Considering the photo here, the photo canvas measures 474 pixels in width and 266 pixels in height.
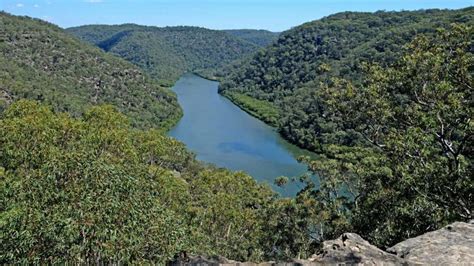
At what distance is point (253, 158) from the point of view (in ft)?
222

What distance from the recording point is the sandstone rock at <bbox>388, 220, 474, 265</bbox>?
264 inches

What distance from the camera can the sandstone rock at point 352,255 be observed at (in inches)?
261

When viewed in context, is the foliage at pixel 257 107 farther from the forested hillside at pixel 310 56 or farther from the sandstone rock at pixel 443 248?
the sandstone rock at pixel 443 248

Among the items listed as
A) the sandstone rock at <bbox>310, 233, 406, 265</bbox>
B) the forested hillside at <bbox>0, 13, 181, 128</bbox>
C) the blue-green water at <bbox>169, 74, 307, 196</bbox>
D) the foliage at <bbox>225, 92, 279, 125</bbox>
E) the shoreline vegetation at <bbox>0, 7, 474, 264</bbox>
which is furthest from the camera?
the foliage at <bbox>225, 92, 279, 125</bbox>

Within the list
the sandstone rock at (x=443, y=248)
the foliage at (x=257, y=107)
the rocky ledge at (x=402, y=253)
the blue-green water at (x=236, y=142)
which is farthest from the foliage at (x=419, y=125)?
the foliage at (x=257, y=107)

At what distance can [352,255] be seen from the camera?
6.76 metres

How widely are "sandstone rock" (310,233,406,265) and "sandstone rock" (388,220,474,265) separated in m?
0.37

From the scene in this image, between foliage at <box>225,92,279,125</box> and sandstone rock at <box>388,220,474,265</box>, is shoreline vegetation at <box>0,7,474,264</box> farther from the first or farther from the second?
foliage at <box>225,92,279,125</box>

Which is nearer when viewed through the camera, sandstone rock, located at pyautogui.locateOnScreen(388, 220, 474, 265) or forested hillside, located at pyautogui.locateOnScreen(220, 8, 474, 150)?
sandstone rock, located at pyautogui.locateOnScreen(388, 220, 474, 265)

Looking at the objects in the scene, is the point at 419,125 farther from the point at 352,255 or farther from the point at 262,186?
the point at 262,186

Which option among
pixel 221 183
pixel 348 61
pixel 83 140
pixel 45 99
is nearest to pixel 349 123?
pixel 83 140

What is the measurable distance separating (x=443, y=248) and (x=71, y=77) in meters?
95.1

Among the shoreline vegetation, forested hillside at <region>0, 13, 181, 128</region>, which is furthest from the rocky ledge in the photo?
forested hillside at <region>0, 13, 181, 128</region>

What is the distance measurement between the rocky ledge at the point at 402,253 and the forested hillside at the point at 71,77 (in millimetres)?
68617
